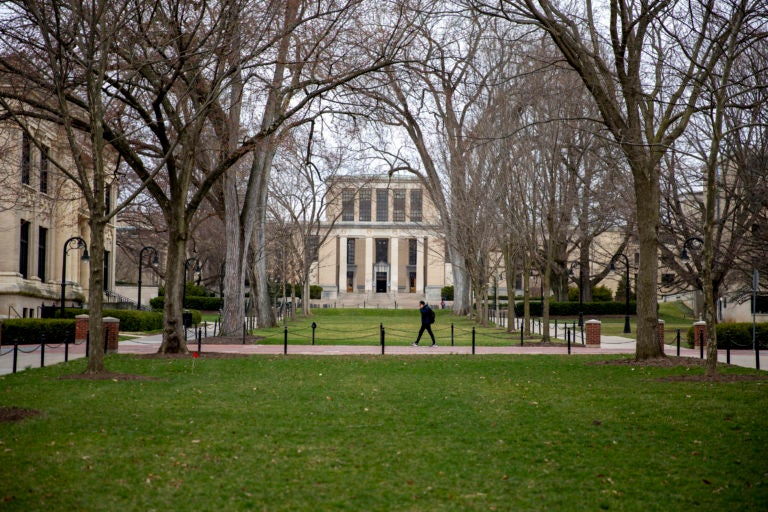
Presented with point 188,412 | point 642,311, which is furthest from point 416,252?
point 188,412

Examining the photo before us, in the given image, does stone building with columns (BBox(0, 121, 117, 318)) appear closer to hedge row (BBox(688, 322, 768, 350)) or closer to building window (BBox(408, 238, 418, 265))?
hedge row (BBox(688, 322, 768, 350))

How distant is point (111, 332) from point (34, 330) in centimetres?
578

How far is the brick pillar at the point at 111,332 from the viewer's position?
20344mm

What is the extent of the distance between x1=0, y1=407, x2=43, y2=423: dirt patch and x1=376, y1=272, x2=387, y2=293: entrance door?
8344cm

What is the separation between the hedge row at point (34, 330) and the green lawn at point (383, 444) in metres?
10.9

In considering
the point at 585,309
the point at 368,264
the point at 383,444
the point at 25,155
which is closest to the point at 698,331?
the point at 383,444

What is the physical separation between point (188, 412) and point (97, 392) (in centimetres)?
252

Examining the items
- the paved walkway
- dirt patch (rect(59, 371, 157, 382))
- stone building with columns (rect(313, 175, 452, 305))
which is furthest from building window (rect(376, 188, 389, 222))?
dirt patch (rect(59, 371, 157, 382))

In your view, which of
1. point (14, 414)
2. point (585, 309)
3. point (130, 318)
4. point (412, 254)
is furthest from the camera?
point (412, 254)

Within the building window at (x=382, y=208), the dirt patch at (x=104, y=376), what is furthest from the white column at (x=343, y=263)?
the dirt patch at (x=104, y=376)

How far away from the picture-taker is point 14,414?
382 inches

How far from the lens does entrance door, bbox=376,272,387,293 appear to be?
93562 mm

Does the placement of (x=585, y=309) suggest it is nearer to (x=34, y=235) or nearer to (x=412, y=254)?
(x=34, y=235)

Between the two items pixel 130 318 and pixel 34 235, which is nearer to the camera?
pixel 130 318
